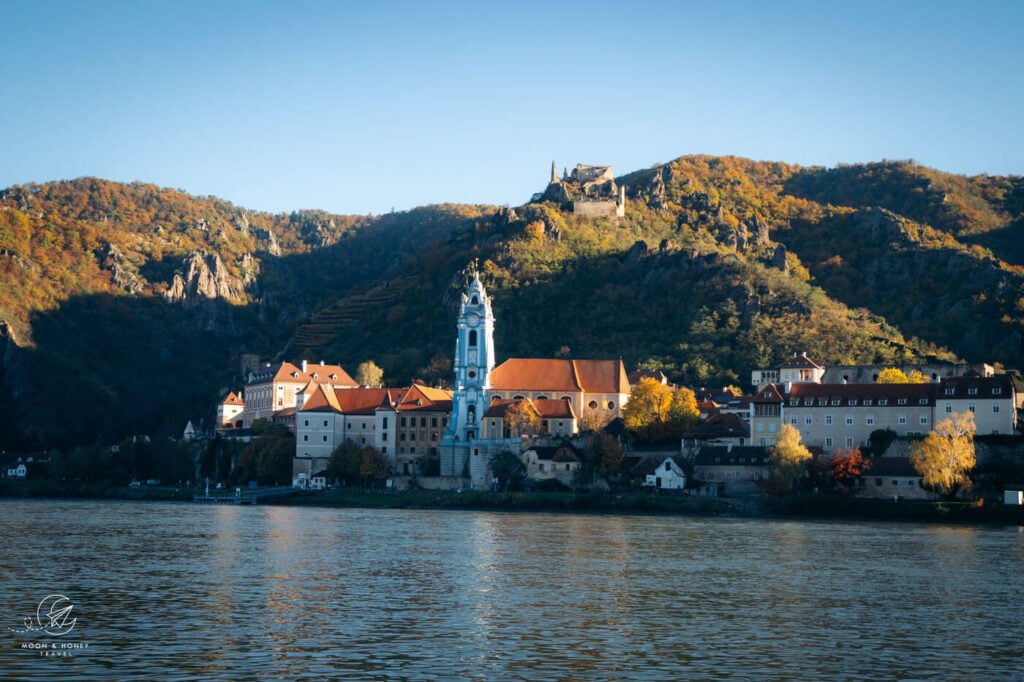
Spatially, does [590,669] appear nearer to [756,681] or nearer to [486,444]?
[756,681]

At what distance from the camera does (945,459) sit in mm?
79688

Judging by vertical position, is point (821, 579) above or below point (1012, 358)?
below

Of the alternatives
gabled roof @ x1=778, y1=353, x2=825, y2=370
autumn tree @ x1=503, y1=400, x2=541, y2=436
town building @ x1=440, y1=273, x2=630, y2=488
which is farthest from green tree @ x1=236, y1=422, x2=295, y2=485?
gabled roof @ x1=778, y1=353, x2=825, y2=370

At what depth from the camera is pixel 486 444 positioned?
338 ft

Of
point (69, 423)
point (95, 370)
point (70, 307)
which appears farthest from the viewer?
point (70, 307)

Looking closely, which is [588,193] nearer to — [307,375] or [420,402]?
[307,375]

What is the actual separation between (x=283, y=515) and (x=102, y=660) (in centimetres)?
5599

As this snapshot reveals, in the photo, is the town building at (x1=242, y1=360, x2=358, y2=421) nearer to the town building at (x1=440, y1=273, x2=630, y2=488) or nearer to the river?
the town building at (x1=440, y1=273, x2=630, y2=488)

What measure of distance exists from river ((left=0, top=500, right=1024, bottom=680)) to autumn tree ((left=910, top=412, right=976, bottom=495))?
36.4 ft

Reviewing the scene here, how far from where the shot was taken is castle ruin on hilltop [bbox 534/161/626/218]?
175 m

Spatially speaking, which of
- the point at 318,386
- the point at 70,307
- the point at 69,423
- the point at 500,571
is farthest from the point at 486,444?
the point at 70,307

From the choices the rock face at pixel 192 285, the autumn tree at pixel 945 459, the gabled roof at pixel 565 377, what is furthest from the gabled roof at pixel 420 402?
the rock face at pixel 192 285

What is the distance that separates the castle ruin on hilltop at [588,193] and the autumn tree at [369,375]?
46.0m

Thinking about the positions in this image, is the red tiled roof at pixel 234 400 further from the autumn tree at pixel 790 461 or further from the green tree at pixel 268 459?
the autumn tree at pixel 790 461
